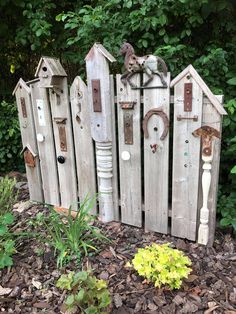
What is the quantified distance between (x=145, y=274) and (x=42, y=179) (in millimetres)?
1581

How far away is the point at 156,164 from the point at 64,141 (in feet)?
3.01

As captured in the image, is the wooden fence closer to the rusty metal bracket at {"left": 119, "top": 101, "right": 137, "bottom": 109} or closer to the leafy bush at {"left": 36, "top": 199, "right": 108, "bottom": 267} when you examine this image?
the rusty metal bracket at {"left": 119, "top": 101, "right": 137, "bottom": 109}

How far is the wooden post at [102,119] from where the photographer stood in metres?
2.30

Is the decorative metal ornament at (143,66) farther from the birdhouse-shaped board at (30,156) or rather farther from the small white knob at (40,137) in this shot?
the birdhouse-shaped board at (30,156)

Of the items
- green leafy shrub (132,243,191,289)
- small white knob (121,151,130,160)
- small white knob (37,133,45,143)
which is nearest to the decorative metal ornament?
small white knob (121,151,130,160)

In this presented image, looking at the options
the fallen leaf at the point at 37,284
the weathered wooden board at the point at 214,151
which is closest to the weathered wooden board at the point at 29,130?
the fallen leaf at the point at 37,284

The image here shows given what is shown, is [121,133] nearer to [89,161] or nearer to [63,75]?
[89,161]

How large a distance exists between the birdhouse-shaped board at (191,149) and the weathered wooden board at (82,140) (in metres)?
0.77

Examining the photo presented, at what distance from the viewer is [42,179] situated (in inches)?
120

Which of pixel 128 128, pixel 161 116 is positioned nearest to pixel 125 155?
pixel 128 128

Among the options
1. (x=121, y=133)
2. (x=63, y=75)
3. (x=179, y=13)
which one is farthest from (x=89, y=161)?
(x=179, y=13)

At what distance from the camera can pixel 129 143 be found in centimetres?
241

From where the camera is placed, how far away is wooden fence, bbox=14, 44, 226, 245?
6.96ft

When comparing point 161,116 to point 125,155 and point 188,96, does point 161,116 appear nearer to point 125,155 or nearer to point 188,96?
point 188,96
